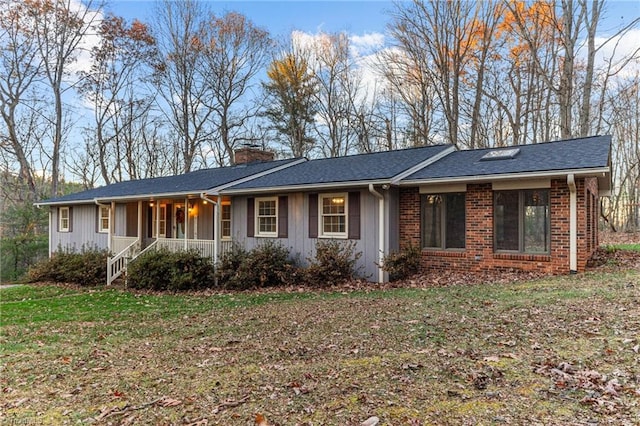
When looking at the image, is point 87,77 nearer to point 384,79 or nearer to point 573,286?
point 384,79

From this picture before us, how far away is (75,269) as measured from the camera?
538 inches

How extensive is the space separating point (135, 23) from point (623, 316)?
26.8 m

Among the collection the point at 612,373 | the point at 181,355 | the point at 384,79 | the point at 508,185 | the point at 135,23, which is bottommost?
the point at 181,355

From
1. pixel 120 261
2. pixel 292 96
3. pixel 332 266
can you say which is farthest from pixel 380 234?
pixel 292 96

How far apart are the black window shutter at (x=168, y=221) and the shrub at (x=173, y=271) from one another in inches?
162

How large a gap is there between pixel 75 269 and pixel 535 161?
14.9m

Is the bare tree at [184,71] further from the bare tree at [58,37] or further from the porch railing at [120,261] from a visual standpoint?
the porch railing at [120,261]

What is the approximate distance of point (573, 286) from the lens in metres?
7.04

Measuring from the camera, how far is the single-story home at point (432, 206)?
888 cm

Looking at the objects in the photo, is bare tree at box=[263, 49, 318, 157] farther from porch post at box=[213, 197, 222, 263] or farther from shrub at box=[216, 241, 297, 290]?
shrub at box=[216, 241, 297, 290]

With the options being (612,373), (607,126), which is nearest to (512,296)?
(612,373)

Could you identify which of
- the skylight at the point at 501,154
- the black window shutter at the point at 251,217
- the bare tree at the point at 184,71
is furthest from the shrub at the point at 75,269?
the skylight at the point at 501,154

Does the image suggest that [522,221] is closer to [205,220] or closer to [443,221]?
[443,221]

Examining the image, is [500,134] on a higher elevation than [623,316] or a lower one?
higher
